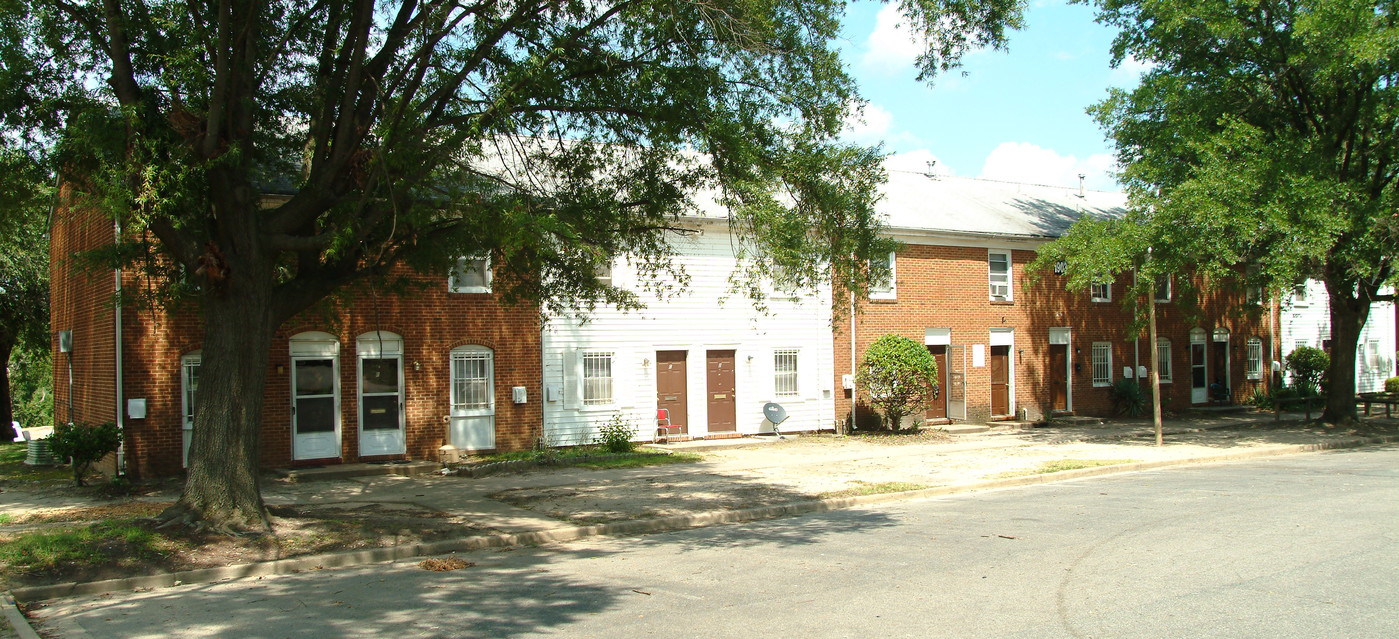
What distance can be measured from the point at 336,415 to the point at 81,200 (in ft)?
26.0

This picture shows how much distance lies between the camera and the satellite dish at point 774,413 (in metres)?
20.7

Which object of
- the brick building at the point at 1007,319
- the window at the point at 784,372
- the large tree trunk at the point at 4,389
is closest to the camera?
the window at the point at 784,372

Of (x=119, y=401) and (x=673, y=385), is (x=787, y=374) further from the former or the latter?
(x=119, y=401)

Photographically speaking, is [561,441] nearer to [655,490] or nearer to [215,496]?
[655,490]

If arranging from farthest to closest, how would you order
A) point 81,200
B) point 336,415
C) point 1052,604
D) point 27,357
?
1. point 27,357
2. point 336,415
3. point 81,200
4. point 1052,604

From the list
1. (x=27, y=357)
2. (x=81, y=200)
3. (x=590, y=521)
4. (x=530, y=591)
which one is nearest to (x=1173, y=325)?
(x=590, y=521)

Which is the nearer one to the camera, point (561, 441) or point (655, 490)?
point (655, 490)

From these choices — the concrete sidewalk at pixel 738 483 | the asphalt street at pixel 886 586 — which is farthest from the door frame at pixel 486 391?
the asphalt street at pixel 886 586

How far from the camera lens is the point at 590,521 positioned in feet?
36.7

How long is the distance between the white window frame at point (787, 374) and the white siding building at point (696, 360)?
24 millimetres

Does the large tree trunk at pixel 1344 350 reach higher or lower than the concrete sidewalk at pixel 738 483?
higher

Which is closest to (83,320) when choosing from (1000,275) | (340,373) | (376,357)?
(340,373)

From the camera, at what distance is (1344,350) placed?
73.7 ft

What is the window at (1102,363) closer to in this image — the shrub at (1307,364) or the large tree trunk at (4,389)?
the shrub at (1307,364)
